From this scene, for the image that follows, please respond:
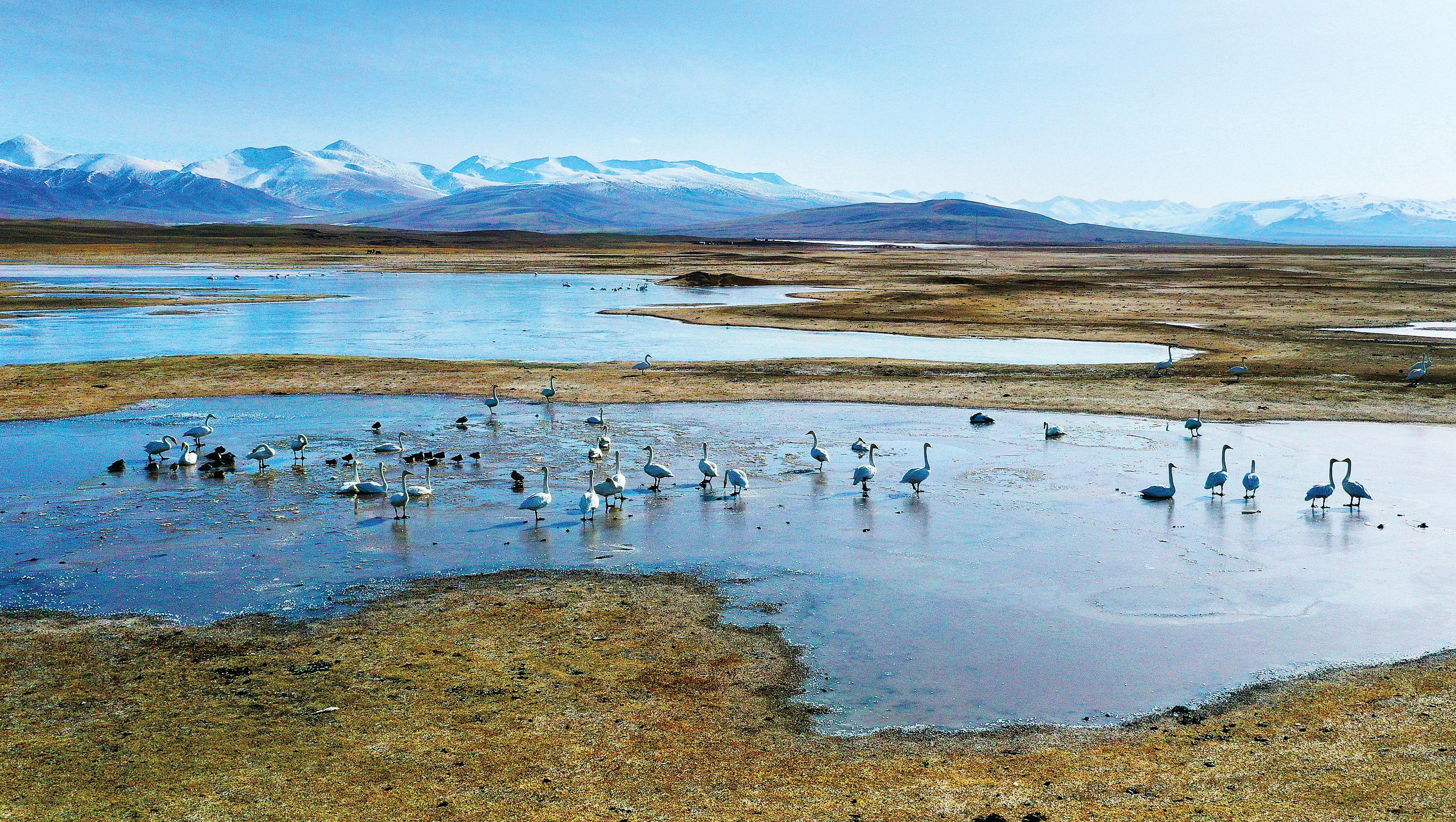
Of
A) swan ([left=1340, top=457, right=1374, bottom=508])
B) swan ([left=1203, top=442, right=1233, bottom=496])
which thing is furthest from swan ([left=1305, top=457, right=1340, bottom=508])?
swan ([left=1203, top=442, right=1233, bottom=496])

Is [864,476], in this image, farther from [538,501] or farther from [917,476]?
[538,501]

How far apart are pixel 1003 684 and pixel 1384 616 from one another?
538cm

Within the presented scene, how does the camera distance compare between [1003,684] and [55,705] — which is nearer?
[55,705]

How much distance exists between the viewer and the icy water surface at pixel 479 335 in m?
37.5

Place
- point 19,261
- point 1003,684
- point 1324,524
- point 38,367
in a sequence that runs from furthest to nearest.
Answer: point 19,261, point 38,367, point 1324,524, point 1003,684

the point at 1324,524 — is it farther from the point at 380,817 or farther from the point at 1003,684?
the point at 380,817

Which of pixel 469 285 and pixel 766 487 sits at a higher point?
pixel 469 285

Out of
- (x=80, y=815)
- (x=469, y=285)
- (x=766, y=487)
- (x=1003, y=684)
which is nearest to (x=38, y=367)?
(x=766, y=487)

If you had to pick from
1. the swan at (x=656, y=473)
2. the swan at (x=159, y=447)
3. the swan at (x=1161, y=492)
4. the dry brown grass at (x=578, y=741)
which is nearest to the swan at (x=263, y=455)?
the swan at (x=159, y=447)

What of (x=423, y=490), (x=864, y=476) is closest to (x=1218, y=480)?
(x=864, y=476)

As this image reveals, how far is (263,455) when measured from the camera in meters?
20.0

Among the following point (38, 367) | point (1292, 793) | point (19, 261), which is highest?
point (19, 261)

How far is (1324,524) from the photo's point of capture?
16.4 meters

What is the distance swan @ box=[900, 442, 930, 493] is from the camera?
1828 centimetres
